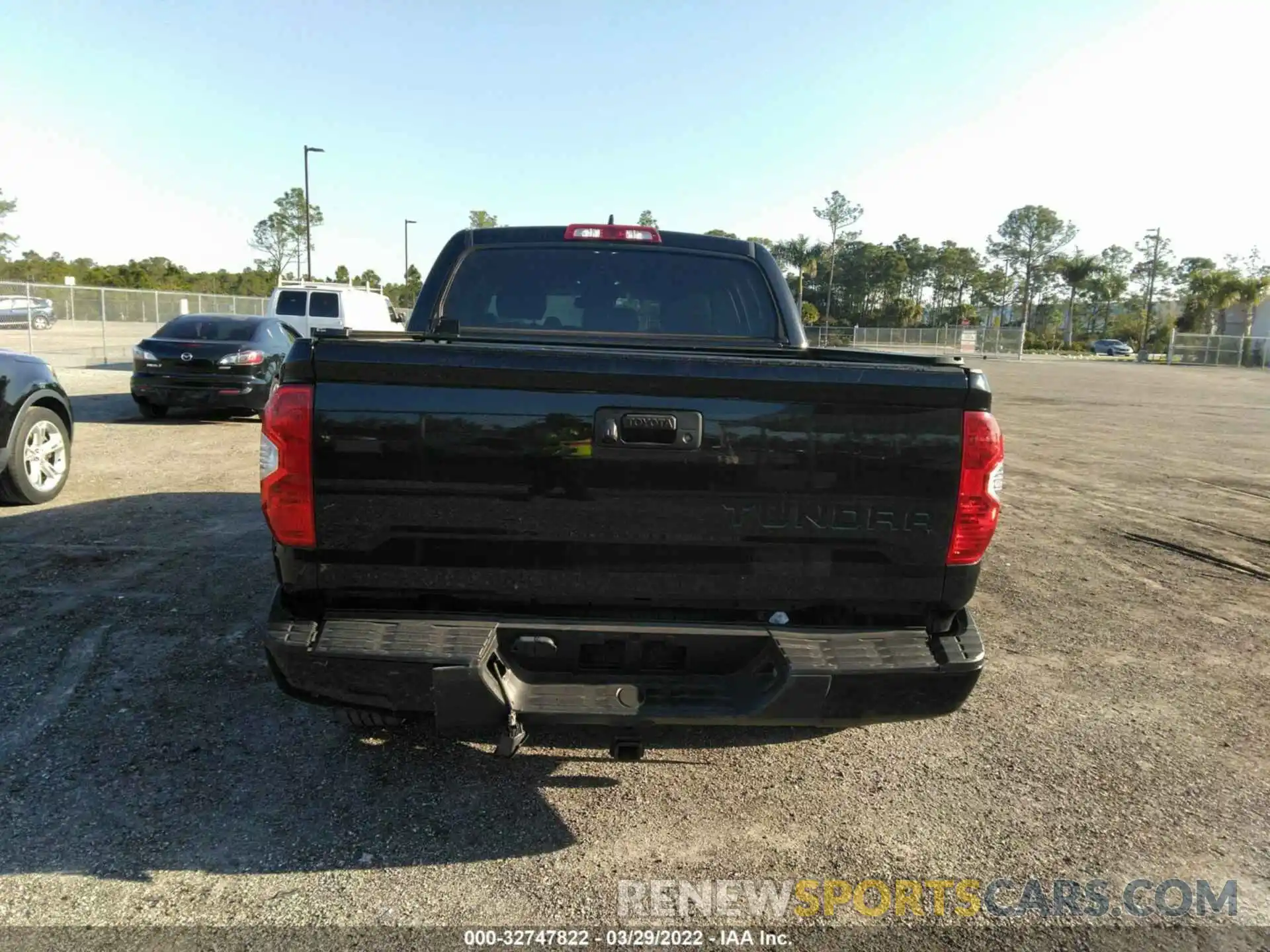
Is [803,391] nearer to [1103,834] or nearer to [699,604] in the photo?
[699,604]

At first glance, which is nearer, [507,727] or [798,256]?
[507,727]

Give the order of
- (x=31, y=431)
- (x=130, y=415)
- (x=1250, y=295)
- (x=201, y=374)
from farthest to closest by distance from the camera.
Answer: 1. (x=1250, y=295)
2. (x=130, y=415)
3. (x=201, y=374)
4. (x=31, y=431)

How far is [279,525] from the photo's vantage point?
240 centimetres

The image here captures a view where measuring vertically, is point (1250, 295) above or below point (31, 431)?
above

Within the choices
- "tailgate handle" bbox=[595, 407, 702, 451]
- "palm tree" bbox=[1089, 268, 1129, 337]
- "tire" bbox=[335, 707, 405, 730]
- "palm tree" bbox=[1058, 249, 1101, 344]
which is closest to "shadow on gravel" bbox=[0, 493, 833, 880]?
"tire" bbox=[335, 707, 405, 730]

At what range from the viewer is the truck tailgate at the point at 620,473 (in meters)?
2.37

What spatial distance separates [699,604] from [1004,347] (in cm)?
6427

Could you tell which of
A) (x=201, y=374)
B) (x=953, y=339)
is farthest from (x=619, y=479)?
(x=953, y=339)

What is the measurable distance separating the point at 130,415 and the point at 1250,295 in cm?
7618

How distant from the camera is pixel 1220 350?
52.4 meters

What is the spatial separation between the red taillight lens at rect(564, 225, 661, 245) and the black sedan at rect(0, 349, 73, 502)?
18.2ft

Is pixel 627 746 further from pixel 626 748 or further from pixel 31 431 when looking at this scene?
pixel 31 431

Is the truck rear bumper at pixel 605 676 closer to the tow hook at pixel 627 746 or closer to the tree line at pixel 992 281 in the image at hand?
the tow hook at pixel 627 746

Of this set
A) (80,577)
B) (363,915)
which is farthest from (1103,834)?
(80,577)
